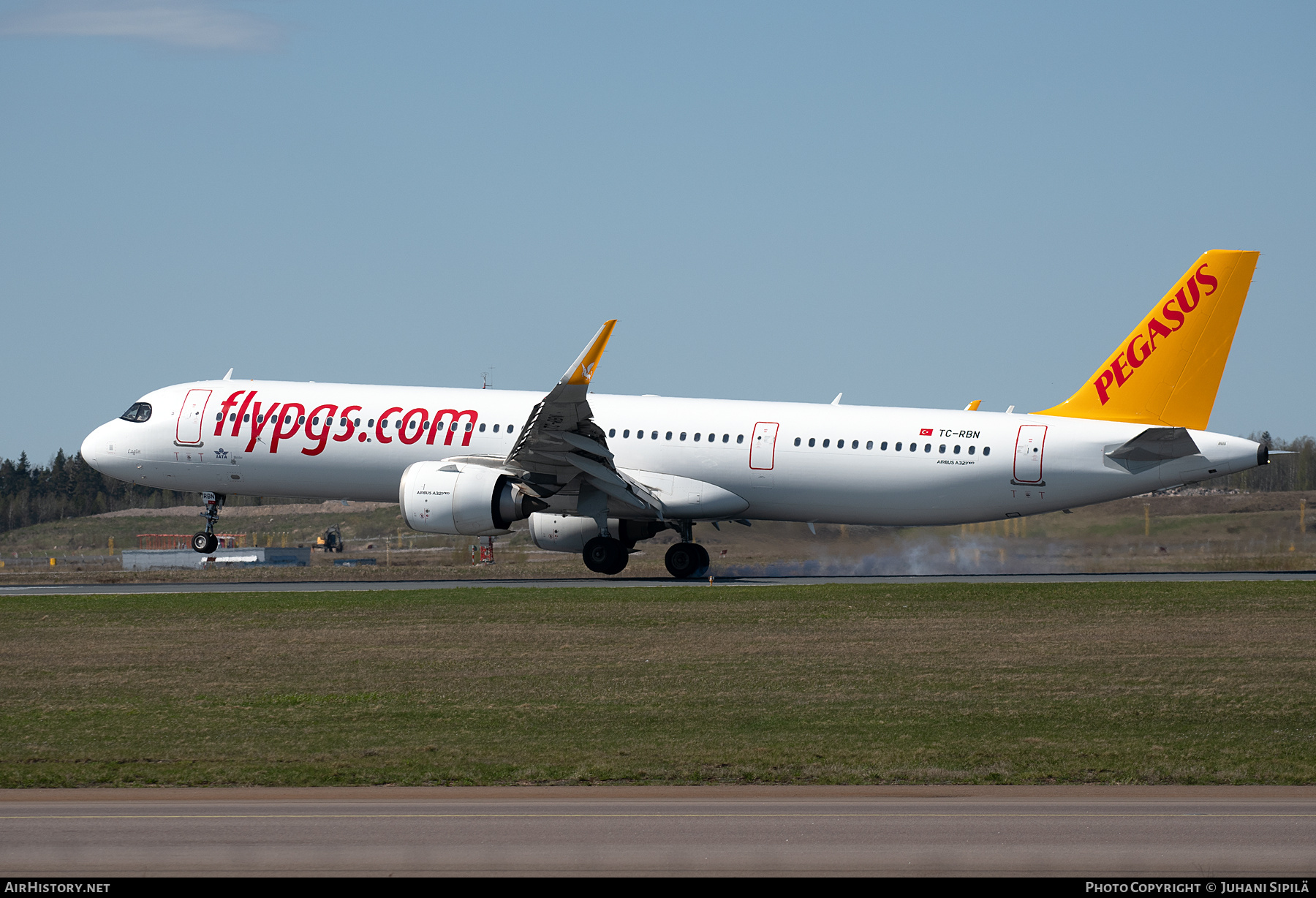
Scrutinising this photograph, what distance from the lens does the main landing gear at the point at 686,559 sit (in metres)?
37.1

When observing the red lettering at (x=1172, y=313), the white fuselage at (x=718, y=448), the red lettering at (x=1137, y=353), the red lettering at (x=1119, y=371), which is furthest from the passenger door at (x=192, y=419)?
the red lettering at (x=1172, y=313)

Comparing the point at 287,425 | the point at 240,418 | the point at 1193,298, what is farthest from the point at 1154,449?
the point at 240,418

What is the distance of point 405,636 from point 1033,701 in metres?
11.7

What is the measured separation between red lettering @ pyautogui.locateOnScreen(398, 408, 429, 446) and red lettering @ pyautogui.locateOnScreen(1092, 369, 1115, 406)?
683 inches

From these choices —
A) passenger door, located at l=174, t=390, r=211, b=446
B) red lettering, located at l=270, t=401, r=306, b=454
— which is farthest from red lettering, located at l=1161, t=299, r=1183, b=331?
passenger door, located at l=174, t=390, r=211, b=446

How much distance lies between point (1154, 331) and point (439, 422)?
18417 mm

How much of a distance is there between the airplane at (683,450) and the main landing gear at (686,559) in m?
0.04

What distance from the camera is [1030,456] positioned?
35000 mm

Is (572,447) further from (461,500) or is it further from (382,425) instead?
(382,425)

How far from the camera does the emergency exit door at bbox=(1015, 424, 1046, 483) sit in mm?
34969
